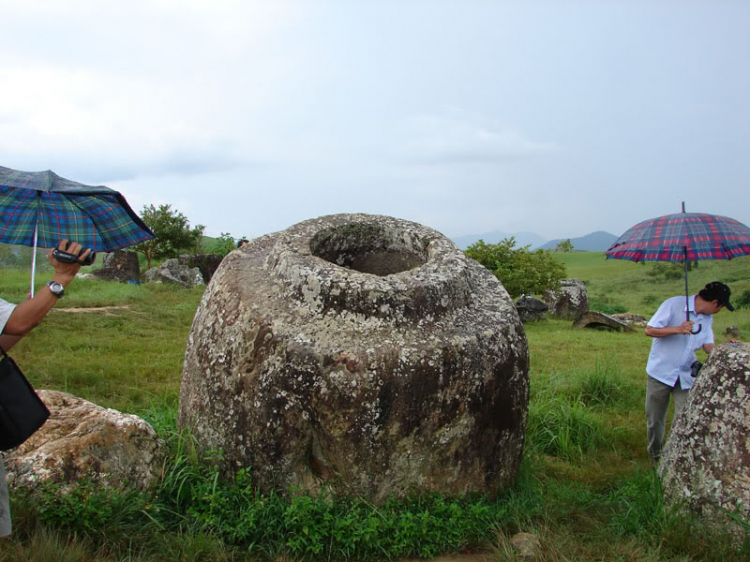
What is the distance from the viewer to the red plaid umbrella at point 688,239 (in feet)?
18.5

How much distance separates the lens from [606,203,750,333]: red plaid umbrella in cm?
564

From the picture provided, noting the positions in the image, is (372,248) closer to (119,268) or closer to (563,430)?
(563,430)

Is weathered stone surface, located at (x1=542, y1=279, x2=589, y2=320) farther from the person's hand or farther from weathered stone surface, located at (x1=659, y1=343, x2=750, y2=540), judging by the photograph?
the person's hand

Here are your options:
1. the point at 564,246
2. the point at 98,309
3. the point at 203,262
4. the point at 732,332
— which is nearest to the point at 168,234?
the point at 203,262

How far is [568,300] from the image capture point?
78.8ft

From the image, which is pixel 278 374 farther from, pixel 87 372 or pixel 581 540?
pixel 87 372

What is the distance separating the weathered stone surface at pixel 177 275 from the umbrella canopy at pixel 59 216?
17.0 meters

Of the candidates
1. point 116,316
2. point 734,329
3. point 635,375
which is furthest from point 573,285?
point 116,316

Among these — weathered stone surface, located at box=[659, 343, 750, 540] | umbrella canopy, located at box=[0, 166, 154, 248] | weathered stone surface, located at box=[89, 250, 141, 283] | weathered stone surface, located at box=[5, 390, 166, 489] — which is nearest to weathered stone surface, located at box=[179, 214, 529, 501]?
weathered stone surface, located at box=[5, 390, 166, 489]

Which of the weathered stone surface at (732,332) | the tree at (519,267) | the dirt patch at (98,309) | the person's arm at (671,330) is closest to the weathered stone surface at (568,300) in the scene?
the tree at (519,267)

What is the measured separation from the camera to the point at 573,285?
24.4 metres

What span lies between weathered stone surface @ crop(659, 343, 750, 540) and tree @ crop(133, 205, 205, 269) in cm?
2720

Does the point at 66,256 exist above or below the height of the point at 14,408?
above

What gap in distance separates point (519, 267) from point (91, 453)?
20064 mm
